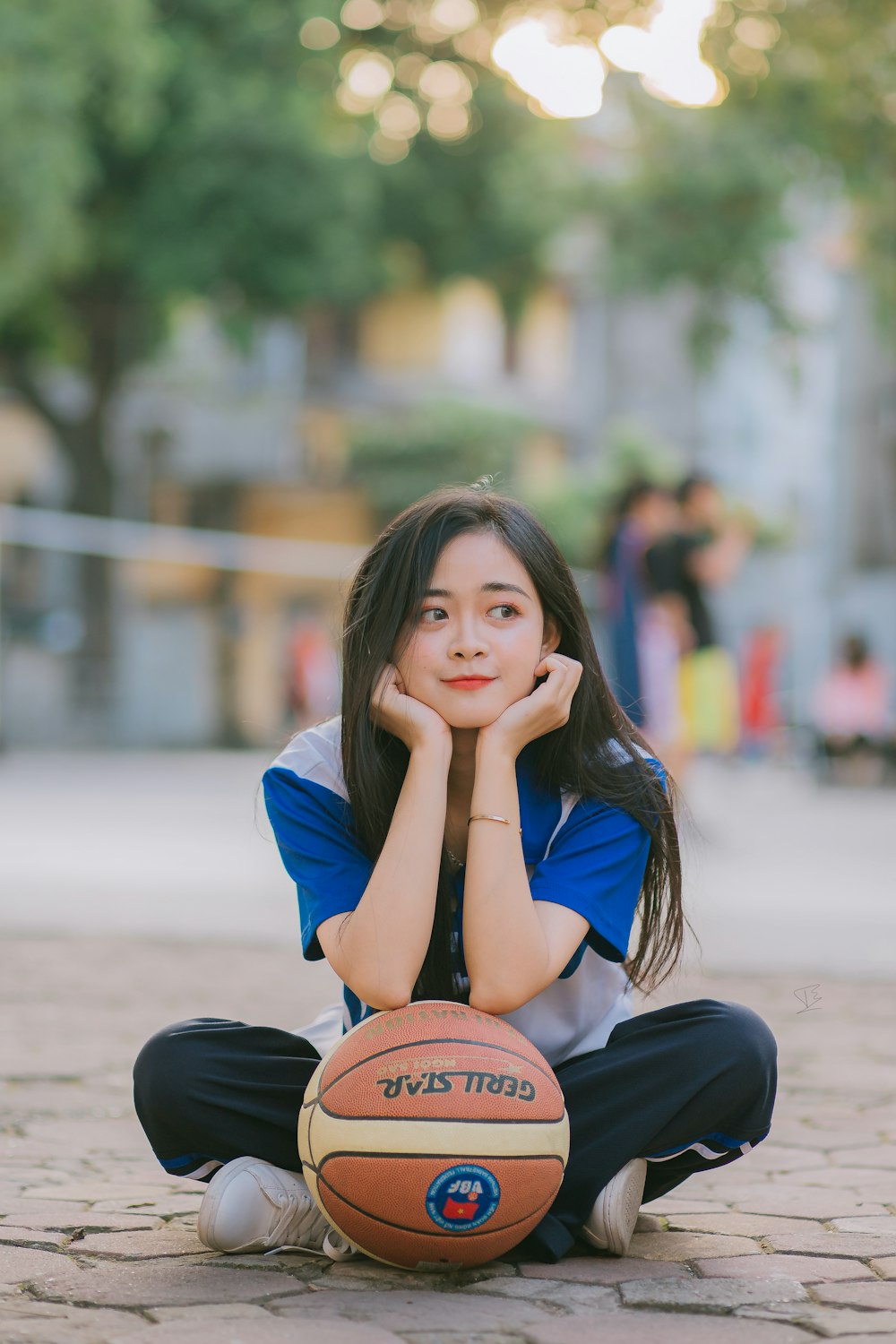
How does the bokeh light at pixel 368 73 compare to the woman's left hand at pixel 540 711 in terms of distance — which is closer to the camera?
the woman's left hand at pixel 540 711

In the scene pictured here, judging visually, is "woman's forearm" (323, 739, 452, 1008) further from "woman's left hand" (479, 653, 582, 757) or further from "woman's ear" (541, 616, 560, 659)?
"woman's ear" (541, 616, 560, 659)

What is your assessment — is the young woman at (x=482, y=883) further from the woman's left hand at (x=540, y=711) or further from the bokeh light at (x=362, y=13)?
the bokeh light at (x=362, y=13)

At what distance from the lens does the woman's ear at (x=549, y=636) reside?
10.1 ft

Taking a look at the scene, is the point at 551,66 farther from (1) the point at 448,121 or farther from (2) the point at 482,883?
(1) the point at 448,121

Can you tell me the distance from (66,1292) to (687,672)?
814 cm

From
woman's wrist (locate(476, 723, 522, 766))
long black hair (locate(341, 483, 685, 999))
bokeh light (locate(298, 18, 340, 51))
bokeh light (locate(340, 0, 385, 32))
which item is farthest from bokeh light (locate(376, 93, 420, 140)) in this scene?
woman's wrist (locate(476, 723, 522, 766))

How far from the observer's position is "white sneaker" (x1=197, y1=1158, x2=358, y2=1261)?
283 cm

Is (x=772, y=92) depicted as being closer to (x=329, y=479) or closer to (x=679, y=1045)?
(x=679, y=1045)

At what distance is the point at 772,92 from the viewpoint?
12.4 m

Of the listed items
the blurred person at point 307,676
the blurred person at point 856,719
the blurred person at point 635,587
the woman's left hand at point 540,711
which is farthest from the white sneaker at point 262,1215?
the blurred person at point 307,676

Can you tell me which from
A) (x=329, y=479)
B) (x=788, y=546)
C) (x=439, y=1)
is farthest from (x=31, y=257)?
(x=788, y=546)

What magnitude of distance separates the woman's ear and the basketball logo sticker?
90cm

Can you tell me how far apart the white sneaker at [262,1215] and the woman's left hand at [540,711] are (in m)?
0.79

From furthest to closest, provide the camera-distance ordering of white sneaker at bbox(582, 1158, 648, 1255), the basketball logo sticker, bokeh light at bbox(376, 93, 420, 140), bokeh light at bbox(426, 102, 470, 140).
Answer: bokeh light at bbox(426, 102, 470, 140) < bokeh light at bbox(376, 93, 420, 140) < white sneaker at bbox(582, 1158, 648, 1255) < the basketball logo sticker
